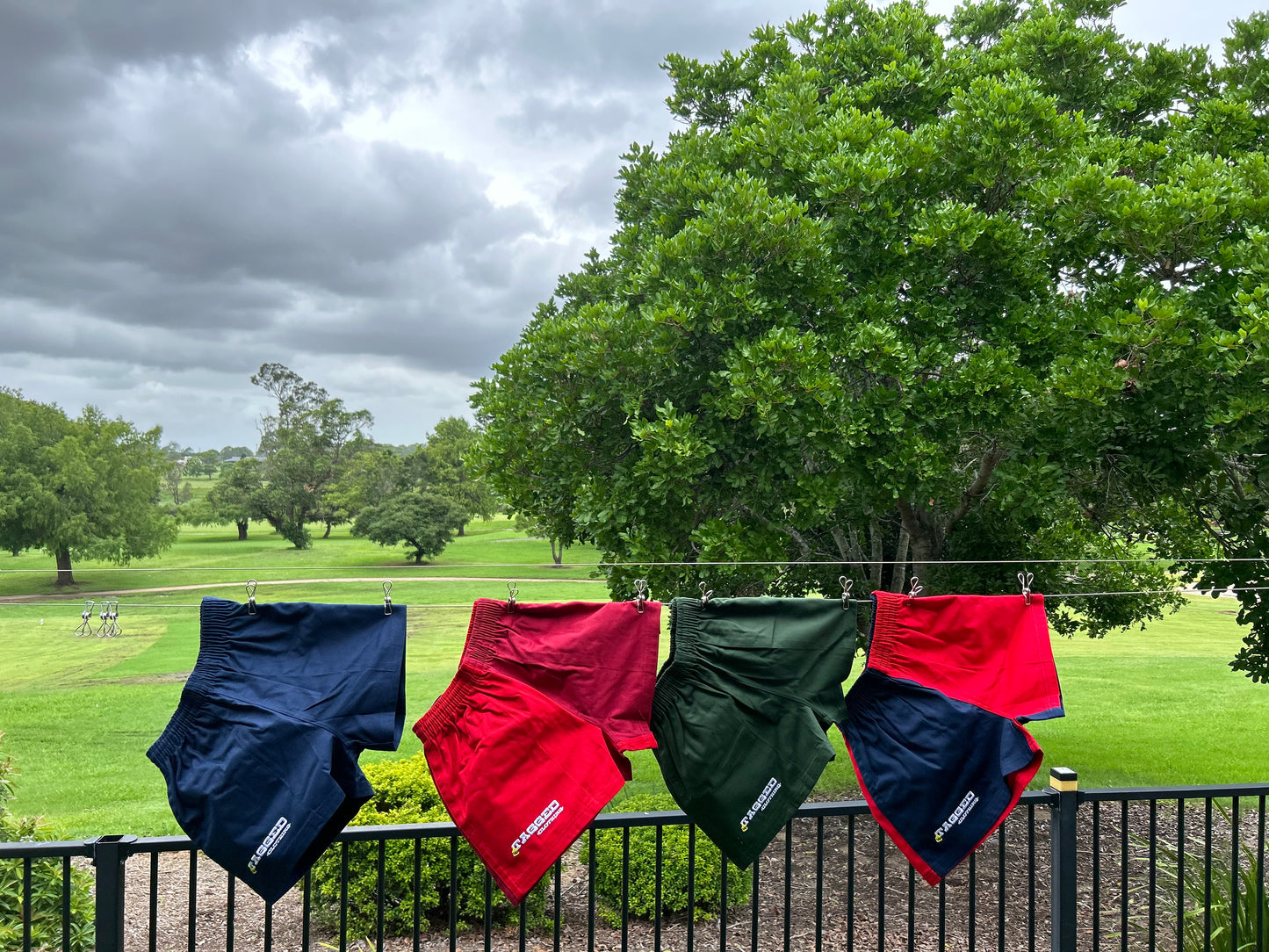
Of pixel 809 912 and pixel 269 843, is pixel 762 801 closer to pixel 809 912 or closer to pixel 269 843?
pixel 269 843

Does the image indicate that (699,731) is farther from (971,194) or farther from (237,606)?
(971,194)

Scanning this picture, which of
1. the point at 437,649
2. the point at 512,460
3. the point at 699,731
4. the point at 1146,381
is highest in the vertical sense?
the point at 1146,381

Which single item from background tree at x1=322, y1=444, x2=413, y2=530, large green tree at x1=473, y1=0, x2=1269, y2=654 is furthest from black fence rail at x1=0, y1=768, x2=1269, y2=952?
background tree at x1=322, y1=444, x2=413, y2=530

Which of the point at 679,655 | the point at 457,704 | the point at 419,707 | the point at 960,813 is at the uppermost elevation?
the point at 679,655

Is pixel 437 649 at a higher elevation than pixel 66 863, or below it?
below

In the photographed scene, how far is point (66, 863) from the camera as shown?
2393mm

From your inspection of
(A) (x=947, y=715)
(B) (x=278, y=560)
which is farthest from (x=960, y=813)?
(B) (x=278, y=560)

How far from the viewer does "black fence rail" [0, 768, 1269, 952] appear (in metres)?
3.07

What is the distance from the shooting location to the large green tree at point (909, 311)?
4758 millimetres

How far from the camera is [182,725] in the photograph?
2281 millimetres

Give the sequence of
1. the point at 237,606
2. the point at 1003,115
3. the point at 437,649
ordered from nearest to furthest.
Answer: the point at 237,606
the point at 1003,115
the point at 437,649

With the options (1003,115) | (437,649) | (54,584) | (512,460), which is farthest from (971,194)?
(54,584)

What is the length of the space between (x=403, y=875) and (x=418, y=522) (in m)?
32.3

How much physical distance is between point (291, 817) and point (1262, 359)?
4.76m
